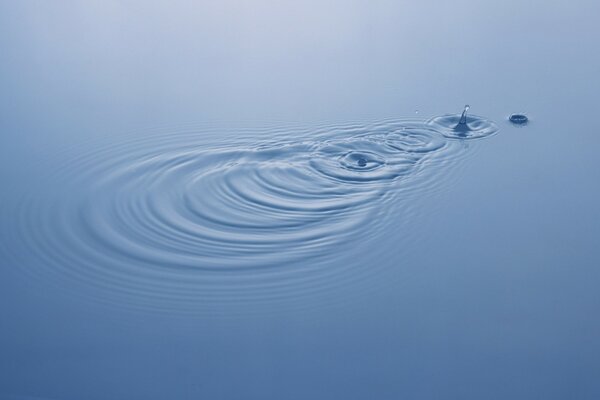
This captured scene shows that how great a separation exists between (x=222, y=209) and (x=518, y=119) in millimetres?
644

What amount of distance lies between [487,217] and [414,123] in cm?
33

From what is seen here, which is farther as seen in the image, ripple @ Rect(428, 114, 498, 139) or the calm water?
ripple @ Rect(428, 114, 498, 139)

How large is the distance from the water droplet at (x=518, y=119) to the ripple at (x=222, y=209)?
51 millimetres

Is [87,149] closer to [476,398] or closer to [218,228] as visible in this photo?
[218,228]

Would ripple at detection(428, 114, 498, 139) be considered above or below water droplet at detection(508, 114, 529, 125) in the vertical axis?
below

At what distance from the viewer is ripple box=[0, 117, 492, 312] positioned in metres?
1.05

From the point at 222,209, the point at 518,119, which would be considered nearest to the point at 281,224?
the point at 222,209

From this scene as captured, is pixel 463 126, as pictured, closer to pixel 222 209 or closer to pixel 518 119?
pixel 518 119

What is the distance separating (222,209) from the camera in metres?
1.20

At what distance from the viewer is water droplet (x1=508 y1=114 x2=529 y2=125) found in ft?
4.70

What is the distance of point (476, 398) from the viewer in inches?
34.1

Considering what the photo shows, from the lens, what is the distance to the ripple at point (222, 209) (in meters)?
1.05

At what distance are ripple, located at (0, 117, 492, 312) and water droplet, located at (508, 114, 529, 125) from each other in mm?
51

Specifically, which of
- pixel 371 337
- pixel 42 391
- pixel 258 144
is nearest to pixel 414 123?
pixel 258 144
